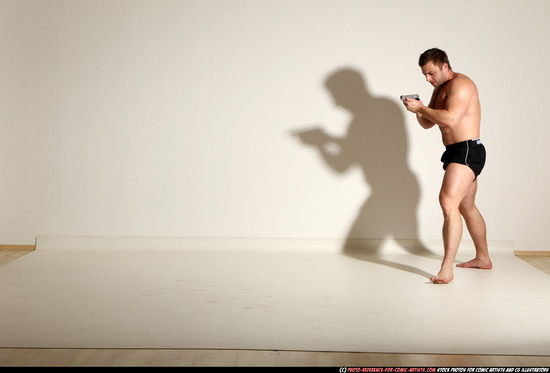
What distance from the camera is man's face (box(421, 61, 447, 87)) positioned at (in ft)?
12.0

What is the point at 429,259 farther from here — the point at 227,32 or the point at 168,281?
the point at 227,32

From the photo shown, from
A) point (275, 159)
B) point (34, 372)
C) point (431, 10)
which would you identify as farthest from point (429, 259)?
point (34, 372)

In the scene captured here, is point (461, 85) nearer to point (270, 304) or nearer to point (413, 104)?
point (413, 104)

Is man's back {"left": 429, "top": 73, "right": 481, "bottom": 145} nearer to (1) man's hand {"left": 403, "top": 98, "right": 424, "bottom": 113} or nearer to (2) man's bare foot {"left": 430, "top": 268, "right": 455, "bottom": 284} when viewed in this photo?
(1) man's hand {"left": 403, "top": 98, "right": 424, "bottom": 113}

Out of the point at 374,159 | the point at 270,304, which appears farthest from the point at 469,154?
the point at 270,304

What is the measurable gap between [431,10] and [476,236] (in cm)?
157

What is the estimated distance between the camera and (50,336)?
2.64 metres

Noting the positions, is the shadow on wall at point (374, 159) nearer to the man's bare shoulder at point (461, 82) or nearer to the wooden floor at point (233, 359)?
the man's bare shoulder at point (461, 82)

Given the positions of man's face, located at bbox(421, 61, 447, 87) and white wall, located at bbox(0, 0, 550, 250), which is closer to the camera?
man's face, located at bbox(421, 61, 447, 87)

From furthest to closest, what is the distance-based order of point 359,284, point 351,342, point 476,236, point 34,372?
point 476,236, point 359,284, point 351,342, point 34,372

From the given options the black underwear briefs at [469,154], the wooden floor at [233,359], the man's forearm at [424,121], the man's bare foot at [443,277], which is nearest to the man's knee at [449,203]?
the black underwear briefs at [469,154]

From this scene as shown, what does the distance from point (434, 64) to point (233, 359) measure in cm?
210

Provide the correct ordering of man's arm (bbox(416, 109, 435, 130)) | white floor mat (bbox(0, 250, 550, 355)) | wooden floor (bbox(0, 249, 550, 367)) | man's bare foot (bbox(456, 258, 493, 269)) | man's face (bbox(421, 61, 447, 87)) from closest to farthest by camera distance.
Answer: wooden floor (bbox(0, 249, 550, 367)), white floor mat (bbox(0, 250, 550, 355)), man's face (bbox(421, 61, 447, 87)), man's arm (bbox(416, 109, 435, 130)), man's bare foot (bbox(456, 258, 493, 269))

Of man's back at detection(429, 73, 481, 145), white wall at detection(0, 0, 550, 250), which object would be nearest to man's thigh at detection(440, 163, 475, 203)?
man's back at detection(429, 73, 481, 145)
